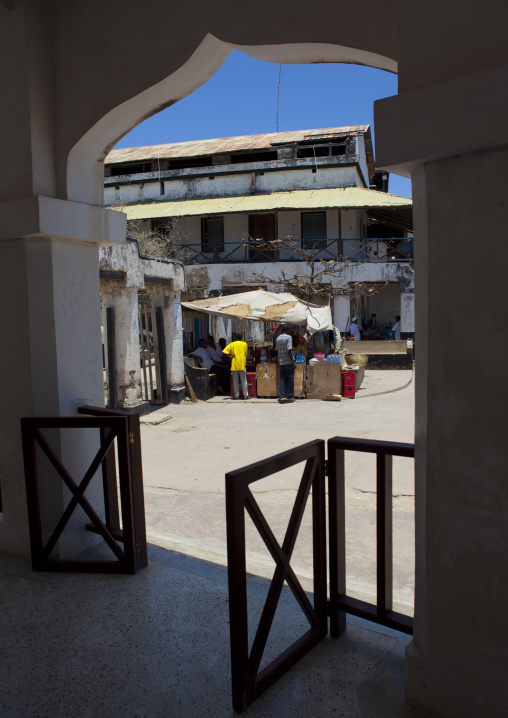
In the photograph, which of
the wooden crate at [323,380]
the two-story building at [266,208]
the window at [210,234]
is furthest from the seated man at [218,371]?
the window at [210,234]

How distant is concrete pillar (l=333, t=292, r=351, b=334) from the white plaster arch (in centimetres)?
1889

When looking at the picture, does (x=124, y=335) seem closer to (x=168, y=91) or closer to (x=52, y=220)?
(x=52, y=220)

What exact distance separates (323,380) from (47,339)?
929cm

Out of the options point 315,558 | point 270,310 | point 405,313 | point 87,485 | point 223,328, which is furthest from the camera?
point 405,313

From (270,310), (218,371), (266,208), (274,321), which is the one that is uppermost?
(266,208)

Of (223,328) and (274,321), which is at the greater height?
(274,321)

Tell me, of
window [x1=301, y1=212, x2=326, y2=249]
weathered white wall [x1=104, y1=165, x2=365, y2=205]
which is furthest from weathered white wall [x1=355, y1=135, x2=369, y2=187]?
window [x1=301, y1=212, x2=326, y2=249]

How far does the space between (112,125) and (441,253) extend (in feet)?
8.22

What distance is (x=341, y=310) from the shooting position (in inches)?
883

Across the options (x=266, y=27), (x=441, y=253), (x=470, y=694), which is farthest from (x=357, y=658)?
(x=266, y=27)

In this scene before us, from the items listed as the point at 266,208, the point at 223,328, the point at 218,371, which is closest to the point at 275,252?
the point at 266,208

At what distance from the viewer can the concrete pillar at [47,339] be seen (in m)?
3.66

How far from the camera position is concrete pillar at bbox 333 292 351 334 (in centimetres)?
2239

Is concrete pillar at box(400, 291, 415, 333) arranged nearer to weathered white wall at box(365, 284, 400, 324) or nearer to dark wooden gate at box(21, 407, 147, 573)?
weathered white wall at box(365, 284, 400, 324)
